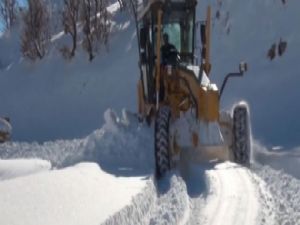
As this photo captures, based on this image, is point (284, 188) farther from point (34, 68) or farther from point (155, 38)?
point (34, 68)

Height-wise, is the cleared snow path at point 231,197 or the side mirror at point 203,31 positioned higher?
the side mirror at point 203,31

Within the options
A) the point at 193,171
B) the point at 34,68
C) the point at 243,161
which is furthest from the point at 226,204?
the point at 34,68

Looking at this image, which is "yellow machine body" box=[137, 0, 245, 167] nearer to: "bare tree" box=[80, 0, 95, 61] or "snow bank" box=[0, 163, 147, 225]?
"snow bank" box=[0, 163, 147, 225]

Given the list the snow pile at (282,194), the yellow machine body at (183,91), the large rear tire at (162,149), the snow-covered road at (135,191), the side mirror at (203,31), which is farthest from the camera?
the side mirror at (203,31)

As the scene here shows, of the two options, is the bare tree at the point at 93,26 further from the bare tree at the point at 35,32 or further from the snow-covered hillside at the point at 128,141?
the bare tree at the point at 35,32

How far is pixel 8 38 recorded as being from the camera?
34562 mm

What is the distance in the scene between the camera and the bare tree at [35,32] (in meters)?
28.0

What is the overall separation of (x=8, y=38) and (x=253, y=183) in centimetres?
2798

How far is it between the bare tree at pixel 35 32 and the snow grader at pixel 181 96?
16402 mm

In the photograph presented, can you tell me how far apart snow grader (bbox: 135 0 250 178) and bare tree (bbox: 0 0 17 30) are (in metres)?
24.3

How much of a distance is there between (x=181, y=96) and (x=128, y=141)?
4.30 feet

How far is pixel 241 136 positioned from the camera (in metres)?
10.8

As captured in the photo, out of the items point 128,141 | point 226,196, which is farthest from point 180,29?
point 226,196

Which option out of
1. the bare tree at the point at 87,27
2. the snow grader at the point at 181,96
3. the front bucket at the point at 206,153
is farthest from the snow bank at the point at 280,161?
the bare tree at the point at 87,27
